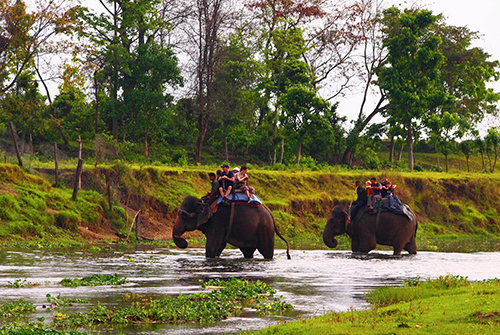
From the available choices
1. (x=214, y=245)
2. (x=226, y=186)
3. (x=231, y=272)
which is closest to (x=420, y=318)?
(x=231, y=272)

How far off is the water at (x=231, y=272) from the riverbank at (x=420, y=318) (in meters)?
0.93

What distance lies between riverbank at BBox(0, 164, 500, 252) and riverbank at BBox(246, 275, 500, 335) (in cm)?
1663

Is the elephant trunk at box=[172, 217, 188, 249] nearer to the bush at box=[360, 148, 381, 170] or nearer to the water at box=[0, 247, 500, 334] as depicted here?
the water at box=[0, 247, 500, 334]

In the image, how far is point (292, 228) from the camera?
37344mm

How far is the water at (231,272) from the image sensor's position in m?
13.1

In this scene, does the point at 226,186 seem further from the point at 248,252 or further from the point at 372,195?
the point at 372,195

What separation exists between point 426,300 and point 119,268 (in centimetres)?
857

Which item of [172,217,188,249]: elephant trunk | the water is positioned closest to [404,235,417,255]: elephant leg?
the water

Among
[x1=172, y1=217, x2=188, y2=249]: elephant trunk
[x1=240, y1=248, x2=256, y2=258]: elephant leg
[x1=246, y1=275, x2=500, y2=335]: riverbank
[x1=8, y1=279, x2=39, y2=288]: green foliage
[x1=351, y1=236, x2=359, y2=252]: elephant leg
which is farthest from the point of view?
[x1=351, y1=236, x2=359, y2=252]: elephant leg

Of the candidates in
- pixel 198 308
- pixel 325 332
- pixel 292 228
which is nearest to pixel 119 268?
pixel 198 308

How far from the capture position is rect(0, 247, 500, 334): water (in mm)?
13055

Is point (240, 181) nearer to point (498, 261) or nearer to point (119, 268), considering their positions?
point (119, 268)

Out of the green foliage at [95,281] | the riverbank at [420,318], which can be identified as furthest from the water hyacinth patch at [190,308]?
the green foliage at [95,281]

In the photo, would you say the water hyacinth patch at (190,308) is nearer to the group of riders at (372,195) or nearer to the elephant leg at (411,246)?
the group of riders at (372,195)
